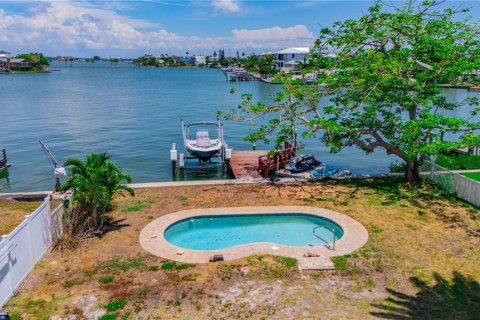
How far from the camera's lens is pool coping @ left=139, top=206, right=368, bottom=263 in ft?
42.3

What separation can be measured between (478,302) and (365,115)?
37.0 feet

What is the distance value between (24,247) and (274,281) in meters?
7.29

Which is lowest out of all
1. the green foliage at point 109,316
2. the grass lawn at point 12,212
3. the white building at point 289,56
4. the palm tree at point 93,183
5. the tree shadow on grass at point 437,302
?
the grass lawn at point 12,212

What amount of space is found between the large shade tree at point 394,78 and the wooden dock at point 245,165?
6986 millimetres

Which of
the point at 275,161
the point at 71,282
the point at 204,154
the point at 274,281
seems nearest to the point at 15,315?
the point at 71,282

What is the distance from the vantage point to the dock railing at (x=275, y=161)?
1050 inches

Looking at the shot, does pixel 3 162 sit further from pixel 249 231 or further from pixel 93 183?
pixel 249 231

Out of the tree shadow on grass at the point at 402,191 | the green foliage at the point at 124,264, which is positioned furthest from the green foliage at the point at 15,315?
the tree shadow on grass at the point at 402,191

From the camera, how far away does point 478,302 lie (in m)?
10.3

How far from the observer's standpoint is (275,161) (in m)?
28.3

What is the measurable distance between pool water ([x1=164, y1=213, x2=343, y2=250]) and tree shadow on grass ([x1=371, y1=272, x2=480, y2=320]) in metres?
4.26

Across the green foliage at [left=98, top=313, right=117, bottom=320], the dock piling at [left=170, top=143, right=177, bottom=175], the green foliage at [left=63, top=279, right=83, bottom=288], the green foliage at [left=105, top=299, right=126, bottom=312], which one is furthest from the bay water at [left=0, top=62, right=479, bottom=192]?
the green foliage at [left=98, top=313, right=117, bottom=320]

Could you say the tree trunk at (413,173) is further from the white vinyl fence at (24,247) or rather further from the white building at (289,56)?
the white building at (289,56)

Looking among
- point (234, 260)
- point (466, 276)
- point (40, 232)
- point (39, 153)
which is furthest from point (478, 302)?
point (39, 153)
